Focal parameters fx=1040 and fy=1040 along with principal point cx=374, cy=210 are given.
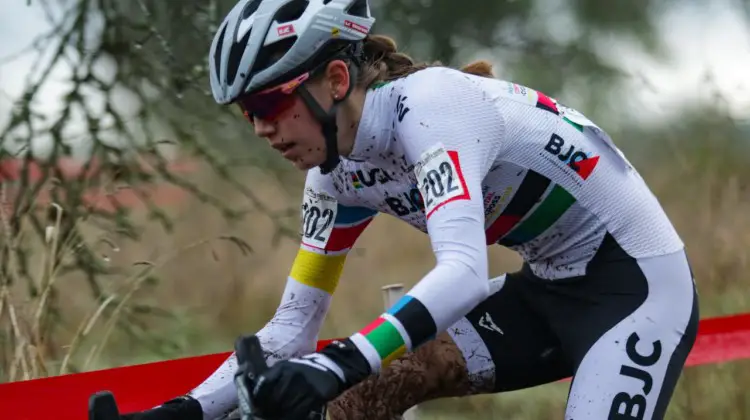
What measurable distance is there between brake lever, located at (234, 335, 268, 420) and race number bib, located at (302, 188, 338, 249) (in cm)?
91

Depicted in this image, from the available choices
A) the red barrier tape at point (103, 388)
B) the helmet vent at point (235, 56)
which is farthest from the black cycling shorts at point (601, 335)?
the red barrier tape at point (103, 388)

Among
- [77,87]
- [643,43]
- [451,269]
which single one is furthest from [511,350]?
[643,43]

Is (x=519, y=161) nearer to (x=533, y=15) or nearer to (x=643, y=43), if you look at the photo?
(x=533, y=15)

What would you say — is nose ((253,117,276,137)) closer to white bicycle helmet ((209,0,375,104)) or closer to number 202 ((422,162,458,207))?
white bicycle helmet ((209,0,375,104))

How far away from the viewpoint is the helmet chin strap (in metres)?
2.50

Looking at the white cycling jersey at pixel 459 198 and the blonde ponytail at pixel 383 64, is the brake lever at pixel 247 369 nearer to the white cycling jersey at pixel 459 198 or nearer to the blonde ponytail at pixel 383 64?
the white cycling jersey at pixel 459 198

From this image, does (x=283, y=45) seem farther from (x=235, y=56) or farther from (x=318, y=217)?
(x=318, y=217)

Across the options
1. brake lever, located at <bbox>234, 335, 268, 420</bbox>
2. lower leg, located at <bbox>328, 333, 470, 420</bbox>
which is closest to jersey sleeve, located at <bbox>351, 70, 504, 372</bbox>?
brake lever, located at <bbox>234, 335, 268, 420</bbox>

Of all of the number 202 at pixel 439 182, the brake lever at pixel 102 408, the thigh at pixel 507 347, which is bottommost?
the brake lever at pixel 102 408

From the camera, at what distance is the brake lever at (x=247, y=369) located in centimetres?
206

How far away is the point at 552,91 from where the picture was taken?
8680mm

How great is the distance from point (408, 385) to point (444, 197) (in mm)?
768

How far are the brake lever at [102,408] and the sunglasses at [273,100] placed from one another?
29.2 inches

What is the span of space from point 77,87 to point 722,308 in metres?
4.25
